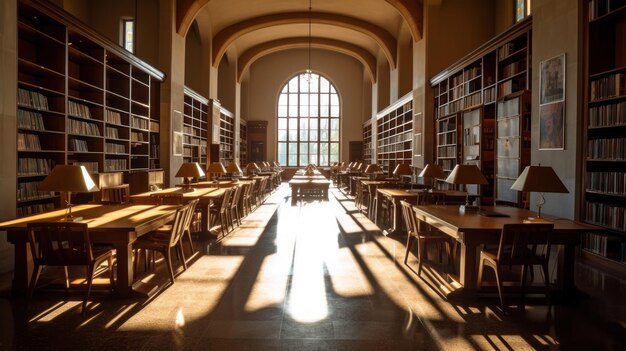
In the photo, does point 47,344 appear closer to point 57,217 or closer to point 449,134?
point 57,217

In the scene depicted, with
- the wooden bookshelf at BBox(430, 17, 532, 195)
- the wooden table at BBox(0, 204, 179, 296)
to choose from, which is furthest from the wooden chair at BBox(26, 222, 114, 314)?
the wooden bookshelf at BBox(430, 17, 532, 195)

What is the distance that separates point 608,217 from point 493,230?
2.23 meters

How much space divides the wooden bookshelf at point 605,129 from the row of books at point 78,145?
6972 mm

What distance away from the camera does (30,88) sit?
6.19 m

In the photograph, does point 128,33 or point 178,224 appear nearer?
point 178,224

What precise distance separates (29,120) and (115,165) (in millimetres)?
2940

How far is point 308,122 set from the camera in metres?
24.5

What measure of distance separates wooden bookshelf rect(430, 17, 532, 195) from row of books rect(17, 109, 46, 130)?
670 cm

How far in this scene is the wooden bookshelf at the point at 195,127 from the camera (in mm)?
13438

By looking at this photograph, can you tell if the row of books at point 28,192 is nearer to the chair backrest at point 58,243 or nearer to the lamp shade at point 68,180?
the lamp shade at point 68,180

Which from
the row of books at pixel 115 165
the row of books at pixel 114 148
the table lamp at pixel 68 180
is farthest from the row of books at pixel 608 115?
the row of books at pixel 115 165

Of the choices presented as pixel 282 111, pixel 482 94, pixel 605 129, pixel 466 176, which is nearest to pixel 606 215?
pixel 605 129

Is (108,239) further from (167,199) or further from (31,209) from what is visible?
(31,209)

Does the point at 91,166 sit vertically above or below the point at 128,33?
below
